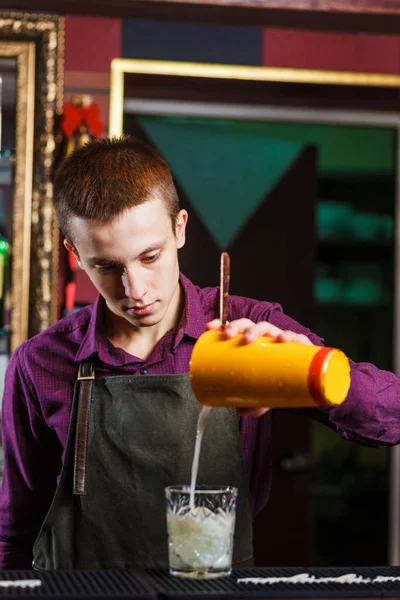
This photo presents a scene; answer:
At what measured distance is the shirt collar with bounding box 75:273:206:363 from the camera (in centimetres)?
209

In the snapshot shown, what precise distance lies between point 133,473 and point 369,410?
1.80 feet

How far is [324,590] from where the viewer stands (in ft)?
4.96

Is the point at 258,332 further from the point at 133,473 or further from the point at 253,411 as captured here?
the point at 133,473

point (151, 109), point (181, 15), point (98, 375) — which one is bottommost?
point (98, 375)

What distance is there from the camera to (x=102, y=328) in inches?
84.7

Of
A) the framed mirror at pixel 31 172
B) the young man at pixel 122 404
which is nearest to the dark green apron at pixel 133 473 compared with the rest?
the young man at pixel 122 404

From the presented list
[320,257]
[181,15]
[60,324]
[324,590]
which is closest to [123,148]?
[60,324]

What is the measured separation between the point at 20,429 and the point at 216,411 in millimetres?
458

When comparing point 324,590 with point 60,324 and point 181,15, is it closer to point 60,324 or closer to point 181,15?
point 60,324

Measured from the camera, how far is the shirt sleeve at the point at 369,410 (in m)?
1.80

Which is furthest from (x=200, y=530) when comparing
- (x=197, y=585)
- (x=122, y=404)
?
(x=122, y=404)

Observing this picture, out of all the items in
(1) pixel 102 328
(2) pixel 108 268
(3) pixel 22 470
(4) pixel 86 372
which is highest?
(2) pixel 108 268

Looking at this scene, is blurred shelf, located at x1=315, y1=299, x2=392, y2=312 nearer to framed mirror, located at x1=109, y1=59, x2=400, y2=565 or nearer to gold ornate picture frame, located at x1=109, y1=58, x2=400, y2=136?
framed mirror, located at x1=109, y1=59, x2=400, y2=565

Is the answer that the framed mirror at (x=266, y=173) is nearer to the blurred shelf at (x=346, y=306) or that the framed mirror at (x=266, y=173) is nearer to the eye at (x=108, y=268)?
the blurred shelf at (x=346, y=306)
